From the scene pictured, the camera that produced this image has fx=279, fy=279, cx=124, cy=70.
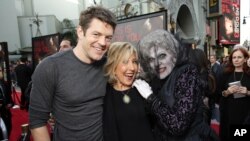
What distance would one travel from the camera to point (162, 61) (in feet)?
6.82

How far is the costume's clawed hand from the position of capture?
2.00 meters

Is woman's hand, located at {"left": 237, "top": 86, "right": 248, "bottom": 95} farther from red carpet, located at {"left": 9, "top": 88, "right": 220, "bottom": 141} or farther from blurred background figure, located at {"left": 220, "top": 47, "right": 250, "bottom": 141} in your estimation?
red carpet, located at {"left": 9, "top": 88, "right": 220, "bottom": 141}

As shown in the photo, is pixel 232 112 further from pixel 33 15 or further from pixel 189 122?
pixel 33 15

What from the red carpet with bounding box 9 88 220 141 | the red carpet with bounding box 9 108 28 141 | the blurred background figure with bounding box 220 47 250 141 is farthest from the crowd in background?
the red carpet with bounding box 9 108 28 141

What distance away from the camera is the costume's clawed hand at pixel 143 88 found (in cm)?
200

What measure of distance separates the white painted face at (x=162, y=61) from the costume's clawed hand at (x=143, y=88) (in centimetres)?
13

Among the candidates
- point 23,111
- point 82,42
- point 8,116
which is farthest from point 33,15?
point 82,42

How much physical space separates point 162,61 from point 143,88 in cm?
25

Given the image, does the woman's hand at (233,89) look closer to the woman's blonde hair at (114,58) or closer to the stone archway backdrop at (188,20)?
the woman's blonde hair at (114,58)

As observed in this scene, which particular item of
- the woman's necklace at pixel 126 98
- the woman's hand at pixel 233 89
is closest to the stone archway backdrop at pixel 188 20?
the woman's hand at pixel 233 89

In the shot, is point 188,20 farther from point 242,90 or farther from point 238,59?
point 242,90

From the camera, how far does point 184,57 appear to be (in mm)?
2066

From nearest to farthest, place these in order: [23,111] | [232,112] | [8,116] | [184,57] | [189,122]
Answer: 1. [189,122]
2. [184,57]
3. [232,112]
4. [8,116]
5. [23,111]

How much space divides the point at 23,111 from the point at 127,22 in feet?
18.8
